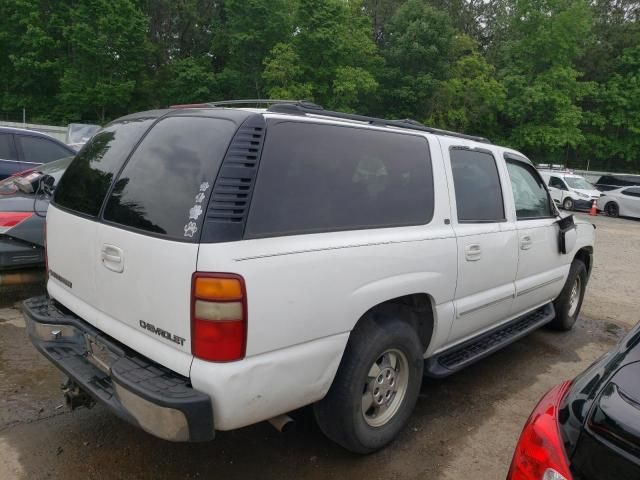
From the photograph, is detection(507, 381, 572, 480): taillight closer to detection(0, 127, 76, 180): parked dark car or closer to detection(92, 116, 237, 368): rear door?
detection(92, 116, 237, 368): rear door

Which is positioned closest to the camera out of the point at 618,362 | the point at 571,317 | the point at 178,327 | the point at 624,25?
the point at 618,362

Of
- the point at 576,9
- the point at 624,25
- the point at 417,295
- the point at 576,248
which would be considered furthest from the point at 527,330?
the point at 624,25

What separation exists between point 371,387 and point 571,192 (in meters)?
21.7

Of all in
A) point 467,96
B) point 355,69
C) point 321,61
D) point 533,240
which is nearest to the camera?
point 533,240

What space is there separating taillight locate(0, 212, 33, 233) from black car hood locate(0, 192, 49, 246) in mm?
31

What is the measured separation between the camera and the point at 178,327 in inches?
87.4

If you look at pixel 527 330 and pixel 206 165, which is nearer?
pixel 206 165

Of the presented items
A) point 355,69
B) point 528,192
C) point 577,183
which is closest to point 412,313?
point 528,192

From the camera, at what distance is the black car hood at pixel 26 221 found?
495 centimetres

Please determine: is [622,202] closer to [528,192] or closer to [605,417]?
[528,192]

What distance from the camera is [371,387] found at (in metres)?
2.90

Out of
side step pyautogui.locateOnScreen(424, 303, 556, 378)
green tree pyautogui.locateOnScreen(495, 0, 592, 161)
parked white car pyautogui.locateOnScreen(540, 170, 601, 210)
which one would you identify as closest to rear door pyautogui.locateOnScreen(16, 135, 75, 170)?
side step pyautogui.locateOnScreen(424, 303, 556, 378)

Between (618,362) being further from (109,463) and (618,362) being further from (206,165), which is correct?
(109,463)

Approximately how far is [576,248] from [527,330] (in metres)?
1.34
